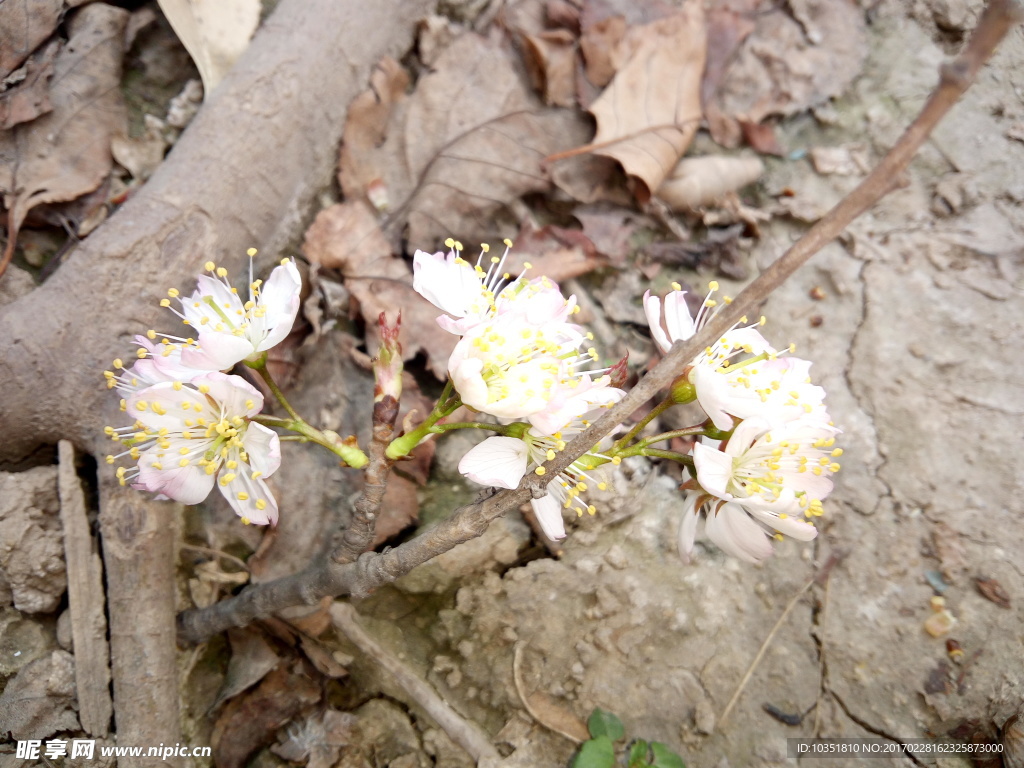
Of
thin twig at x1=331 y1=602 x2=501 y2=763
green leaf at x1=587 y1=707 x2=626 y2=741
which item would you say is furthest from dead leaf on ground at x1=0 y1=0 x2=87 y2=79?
green leaf at x1=587 y1=707 x2=626 y2=741

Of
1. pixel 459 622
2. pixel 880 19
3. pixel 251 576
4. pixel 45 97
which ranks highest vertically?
pixel 45 97

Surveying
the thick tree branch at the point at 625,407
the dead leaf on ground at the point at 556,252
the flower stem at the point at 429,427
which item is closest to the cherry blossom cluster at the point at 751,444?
the thick tree branch at the point at 625,407

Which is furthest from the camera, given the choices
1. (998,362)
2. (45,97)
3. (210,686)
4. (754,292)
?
Result: (998,362)

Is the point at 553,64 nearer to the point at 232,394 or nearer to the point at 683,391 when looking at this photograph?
the point at 683,391

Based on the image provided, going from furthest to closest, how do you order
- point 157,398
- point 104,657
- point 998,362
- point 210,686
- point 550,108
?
point 550,108, point 998,362, point 210,686, point 104,657, point 157,398

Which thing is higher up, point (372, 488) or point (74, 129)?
point (74, 129)

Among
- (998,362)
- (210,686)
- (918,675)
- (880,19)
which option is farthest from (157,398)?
(880,19)

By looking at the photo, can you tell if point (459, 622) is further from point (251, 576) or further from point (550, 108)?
point (550, 108)

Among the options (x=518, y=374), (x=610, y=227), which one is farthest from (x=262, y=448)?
(x=610, y=227)
